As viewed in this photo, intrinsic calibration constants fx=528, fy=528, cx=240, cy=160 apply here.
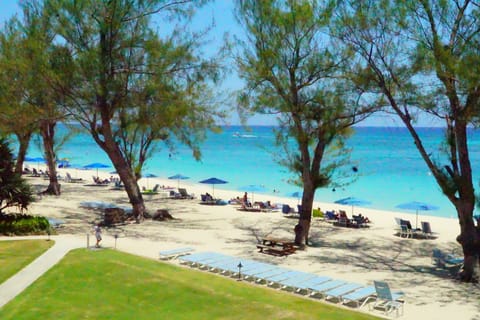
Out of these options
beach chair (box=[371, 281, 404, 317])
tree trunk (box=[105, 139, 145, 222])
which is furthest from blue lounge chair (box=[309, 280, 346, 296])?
tree trunk (box=[105, 139, 145, 222])

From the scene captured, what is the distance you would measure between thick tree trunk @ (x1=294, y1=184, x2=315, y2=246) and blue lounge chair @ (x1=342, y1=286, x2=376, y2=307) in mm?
6972

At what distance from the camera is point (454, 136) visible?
16422mm

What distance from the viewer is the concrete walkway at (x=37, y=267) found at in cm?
1220

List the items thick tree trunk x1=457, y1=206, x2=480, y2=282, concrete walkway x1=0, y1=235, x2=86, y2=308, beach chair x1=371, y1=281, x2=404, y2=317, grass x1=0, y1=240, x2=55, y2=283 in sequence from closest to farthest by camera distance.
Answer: beach chair x1=371, y1=281, x2=404, y2=317 → concrete walkway x1=0, y1=235, x2=86, y2=308 → grass x1=0, y1=240, x2=55, y2=283 → thick tree trunk x1=457, y1=206, x2=480, y2=282

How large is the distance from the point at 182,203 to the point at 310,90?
15.2 metres

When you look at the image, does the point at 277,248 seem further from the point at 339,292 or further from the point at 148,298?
the point at 148,298

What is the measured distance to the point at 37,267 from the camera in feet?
47.6

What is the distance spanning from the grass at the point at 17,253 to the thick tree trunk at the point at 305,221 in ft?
28.8

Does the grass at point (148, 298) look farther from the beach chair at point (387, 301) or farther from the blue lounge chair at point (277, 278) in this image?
the beach chair at point (387, 301)

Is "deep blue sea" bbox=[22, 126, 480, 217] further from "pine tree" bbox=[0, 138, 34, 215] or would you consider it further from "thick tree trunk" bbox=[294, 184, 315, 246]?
"pine tree" bbox=[0, 138, 34, 215]

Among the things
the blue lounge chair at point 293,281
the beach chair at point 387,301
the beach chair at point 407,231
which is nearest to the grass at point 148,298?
→ the blue lounge chair at point 293,281

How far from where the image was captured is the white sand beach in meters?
13.7

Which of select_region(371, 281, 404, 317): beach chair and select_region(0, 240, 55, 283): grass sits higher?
select_region(0, 240, 55, 283): grass

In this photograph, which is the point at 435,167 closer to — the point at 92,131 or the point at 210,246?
the point at 210,246
